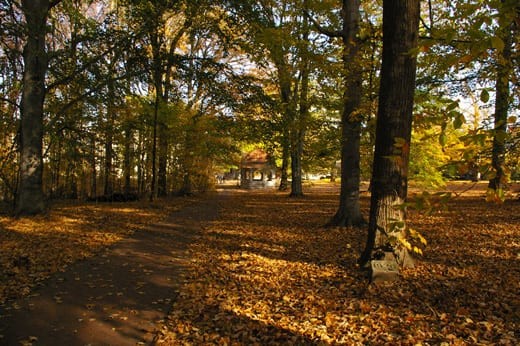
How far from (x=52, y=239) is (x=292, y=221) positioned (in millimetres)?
6916

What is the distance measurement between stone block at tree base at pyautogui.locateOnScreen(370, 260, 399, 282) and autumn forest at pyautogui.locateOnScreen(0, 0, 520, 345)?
1.1 inches

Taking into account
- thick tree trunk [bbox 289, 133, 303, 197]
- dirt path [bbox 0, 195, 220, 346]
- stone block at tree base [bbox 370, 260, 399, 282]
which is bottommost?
dirt path [bbox 0, 195, 220, 346]

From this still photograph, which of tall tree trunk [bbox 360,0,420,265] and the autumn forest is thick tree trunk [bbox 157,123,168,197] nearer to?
the autumn forest

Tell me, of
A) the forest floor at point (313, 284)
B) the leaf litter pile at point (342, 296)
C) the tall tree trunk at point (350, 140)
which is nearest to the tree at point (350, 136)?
the tall tree trunk at point (350, 140)

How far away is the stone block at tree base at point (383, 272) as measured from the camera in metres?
5.21

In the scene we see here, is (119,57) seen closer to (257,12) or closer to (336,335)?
(257,12)

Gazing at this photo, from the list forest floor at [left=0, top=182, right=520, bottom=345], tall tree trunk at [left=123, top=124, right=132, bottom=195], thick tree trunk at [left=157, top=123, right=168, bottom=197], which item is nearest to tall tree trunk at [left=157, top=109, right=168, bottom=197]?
thick tree trunk at [left=157, top=123, right=168, bottom=197]

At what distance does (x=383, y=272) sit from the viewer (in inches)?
205

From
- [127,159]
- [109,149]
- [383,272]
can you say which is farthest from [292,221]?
[127,159]

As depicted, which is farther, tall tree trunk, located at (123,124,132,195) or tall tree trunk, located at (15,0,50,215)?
tall tree trunk, located at (123,124,132,195)

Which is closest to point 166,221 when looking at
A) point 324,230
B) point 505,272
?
point 324,230

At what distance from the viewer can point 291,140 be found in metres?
20.6

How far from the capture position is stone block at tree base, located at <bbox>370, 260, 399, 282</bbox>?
521 centimetres

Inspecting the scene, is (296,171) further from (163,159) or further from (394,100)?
(394,100)
